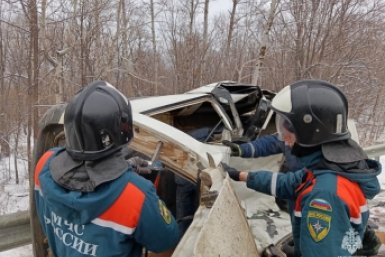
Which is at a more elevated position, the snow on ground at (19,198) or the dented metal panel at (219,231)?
the dented metal panel at (219,231)

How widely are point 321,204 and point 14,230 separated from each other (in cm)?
231

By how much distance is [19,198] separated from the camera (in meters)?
11.1

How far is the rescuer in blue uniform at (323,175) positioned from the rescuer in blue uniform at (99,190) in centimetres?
67

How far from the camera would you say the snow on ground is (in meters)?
4.32

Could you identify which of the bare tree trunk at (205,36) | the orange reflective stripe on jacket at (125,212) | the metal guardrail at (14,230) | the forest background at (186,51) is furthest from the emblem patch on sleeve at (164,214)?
the bare tree trunk at (205,36)

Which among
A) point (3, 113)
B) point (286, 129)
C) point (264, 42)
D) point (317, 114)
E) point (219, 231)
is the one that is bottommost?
point (3, 113)

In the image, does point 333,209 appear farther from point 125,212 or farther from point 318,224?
point 125,212

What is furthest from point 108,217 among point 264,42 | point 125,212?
point 264,42

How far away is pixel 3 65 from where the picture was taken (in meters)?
14.9

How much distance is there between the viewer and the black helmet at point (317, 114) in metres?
1.88

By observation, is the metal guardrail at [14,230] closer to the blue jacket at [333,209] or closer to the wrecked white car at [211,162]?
the wrecked white car at [211,162]

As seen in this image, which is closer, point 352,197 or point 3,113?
point 352,197

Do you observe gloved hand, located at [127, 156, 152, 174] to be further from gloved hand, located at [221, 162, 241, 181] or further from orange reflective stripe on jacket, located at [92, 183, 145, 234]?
orange reflective stripe on jacket, located at [92, 183, 145, 234]

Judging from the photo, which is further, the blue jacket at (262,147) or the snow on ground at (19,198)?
the snow on ground at (19,198)
